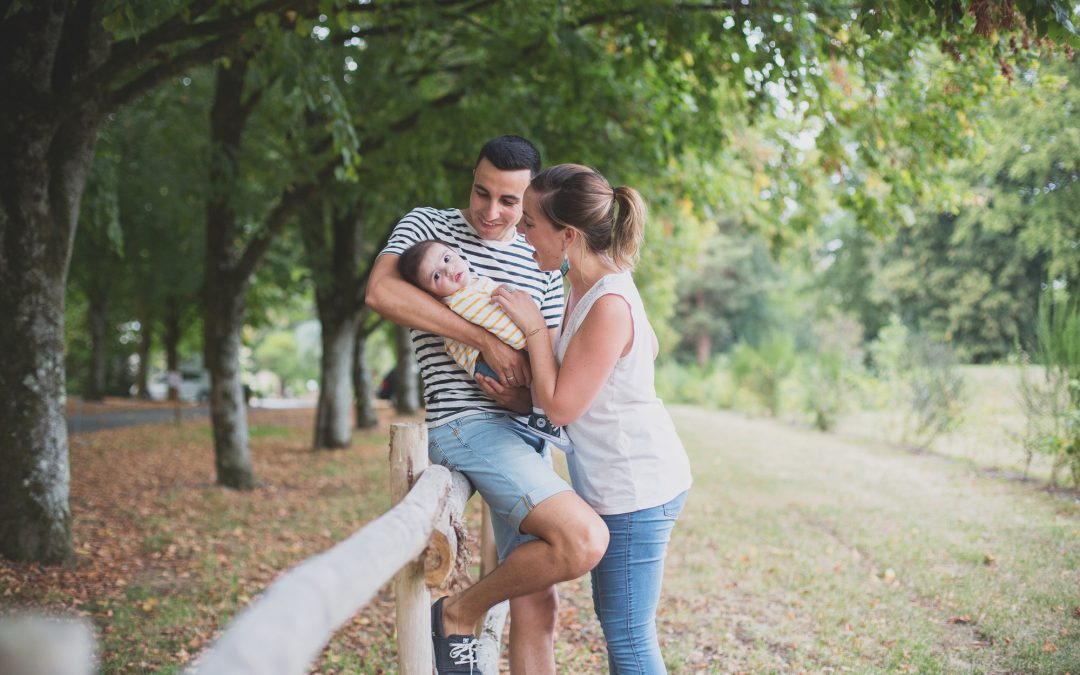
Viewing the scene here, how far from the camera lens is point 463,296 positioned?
107 inches

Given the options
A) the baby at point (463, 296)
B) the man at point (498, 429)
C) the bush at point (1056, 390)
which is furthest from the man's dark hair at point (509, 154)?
the bush at point (1056, 390)

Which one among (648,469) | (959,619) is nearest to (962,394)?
(959,619)

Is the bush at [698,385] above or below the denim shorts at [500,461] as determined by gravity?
below

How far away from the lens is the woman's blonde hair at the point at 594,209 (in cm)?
262

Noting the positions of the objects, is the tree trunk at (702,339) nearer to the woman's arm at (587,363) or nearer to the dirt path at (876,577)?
the dirt path at (876,577)

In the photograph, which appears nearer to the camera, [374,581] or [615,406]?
[374,581]

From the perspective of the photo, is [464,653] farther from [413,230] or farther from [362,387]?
[362,387]

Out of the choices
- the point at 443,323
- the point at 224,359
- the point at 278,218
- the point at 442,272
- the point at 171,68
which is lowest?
the point at 224,359

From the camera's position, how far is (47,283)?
211 inches

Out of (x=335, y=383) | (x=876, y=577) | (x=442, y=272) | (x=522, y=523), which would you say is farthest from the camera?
(x=335, y=383)

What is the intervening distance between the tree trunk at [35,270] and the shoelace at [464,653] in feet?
13.1

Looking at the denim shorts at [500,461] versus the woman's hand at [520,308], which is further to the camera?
the woman's hand at [520,308]

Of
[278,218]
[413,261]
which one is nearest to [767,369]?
[278,218]

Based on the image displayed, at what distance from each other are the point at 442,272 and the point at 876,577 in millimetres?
4692
